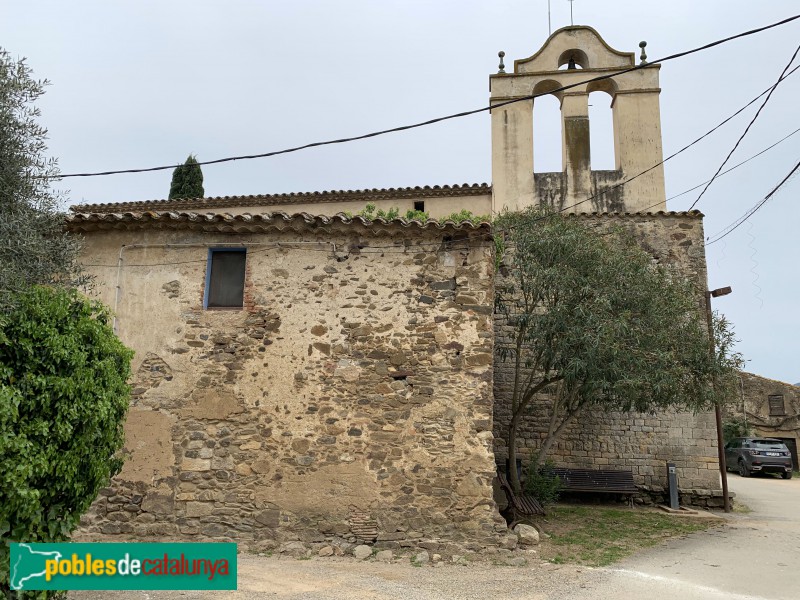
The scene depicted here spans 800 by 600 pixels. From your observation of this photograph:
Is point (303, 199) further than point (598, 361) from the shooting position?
Yes

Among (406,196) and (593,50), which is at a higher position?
(593,50)

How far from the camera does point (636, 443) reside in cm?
1217

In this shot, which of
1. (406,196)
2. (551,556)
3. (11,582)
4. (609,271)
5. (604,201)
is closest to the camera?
(11,582)

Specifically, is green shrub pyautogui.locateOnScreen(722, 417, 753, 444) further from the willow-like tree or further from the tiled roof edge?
the willow-like tree

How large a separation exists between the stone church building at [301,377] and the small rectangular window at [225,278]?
0.02 meters

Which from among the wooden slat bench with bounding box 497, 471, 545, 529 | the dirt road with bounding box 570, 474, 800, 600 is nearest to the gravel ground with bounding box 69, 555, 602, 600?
the dirt road with bounding box 570, 474, 800, 600

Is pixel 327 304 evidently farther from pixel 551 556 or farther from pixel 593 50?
pixel 593 50

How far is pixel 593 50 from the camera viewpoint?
1509cm

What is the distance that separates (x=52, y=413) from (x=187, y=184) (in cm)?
1649

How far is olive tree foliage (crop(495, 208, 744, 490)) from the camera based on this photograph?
341 inches

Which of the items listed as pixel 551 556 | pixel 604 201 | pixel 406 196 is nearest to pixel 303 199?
pixel 406 196

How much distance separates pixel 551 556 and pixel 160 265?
21.5ft

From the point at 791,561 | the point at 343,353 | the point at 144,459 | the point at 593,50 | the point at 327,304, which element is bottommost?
the point at 791,561

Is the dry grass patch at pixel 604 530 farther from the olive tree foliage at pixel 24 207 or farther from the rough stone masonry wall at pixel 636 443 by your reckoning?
the olive tree foliage at pixel 24 207
